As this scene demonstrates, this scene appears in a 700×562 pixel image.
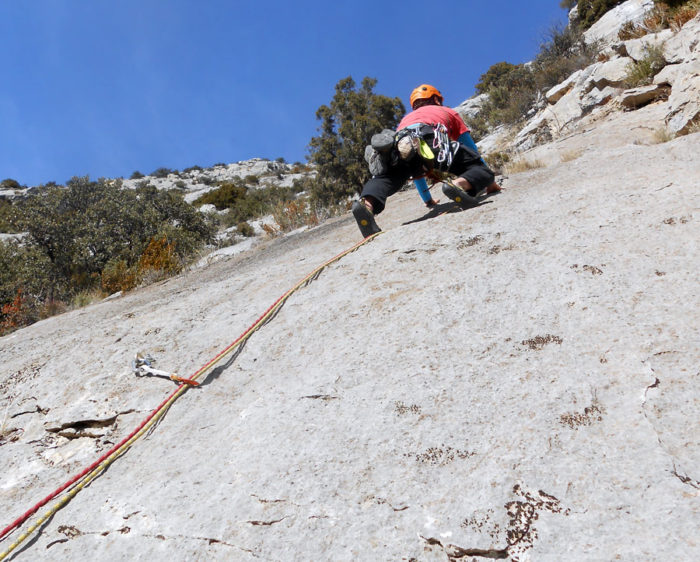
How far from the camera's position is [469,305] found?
7.59ft

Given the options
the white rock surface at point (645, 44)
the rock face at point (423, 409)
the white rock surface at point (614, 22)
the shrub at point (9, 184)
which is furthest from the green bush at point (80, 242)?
the shrub at point (9, 184)

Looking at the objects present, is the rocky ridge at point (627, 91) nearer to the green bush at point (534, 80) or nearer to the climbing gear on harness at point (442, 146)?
the green bush at point (534, 80)

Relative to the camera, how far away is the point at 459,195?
370 centimetres

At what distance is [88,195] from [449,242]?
16.0 m

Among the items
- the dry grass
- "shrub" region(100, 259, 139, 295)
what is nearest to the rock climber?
the dry grass

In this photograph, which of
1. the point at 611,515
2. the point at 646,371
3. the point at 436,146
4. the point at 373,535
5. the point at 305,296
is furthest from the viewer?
the point at 436,146

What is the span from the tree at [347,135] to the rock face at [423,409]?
960cm

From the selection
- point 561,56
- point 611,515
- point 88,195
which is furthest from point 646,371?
point 88,195

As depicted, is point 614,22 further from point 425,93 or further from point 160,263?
point 160,263

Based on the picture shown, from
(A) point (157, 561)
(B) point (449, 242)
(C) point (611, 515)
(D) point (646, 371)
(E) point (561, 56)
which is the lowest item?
(C) point (611, 515)

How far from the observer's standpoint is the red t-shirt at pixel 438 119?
384 cm

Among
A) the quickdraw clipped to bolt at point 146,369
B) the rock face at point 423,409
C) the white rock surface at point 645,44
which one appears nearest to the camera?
the rock face at point 423,409

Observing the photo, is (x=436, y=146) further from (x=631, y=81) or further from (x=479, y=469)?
(x=631, y=81)

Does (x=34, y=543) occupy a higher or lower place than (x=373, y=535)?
higher
